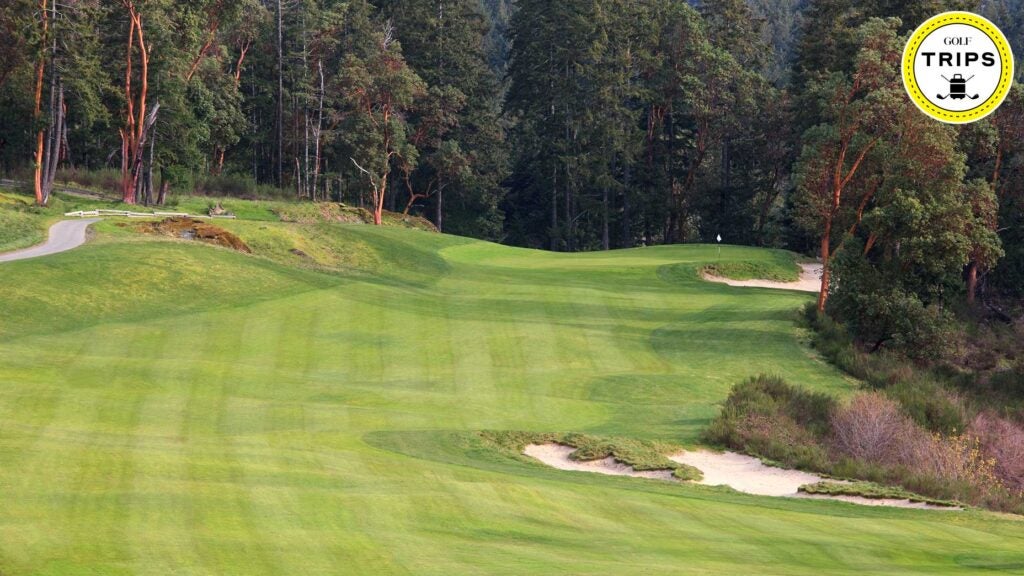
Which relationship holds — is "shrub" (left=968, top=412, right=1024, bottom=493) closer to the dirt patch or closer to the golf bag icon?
the golf bag icon

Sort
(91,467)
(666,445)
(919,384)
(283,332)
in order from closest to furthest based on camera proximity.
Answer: (91,467), (666,445), (919,384), (283,332)

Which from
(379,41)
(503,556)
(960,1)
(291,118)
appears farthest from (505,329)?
(291,118)

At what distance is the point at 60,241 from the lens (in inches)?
1870

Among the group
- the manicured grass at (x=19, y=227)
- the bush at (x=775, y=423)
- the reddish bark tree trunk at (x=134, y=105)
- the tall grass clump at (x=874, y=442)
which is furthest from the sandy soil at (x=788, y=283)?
the reddish bark tree trunk at (x=134, y=105)

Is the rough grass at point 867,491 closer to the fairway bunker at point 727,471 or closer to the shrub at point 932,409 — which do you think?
the fairway bunker at point 727,471

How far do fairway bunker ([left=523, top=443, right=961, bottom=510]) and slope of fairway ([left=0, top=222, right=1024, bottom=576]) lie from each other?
945 millimetres

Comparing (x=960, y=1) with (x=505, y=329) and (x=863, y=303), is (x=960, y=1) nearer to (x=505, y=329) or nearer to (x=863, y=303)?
(x=863, y=303)

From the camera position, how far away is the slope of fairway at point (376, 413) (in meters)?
15.4

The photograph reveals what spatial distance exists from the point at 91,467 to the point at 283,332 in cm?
2054

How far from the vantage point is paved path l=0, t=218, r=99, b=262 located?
4406 centimetres

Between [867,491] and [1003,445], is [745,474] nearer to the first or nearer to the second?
[867,491]

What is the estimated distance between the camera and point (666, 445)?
1073 inches

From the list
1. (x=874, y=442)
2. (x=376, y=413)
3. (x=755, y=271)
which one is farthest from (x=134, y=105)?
(x=874, y=442)

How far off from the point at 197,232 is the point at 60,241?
5.85 m
